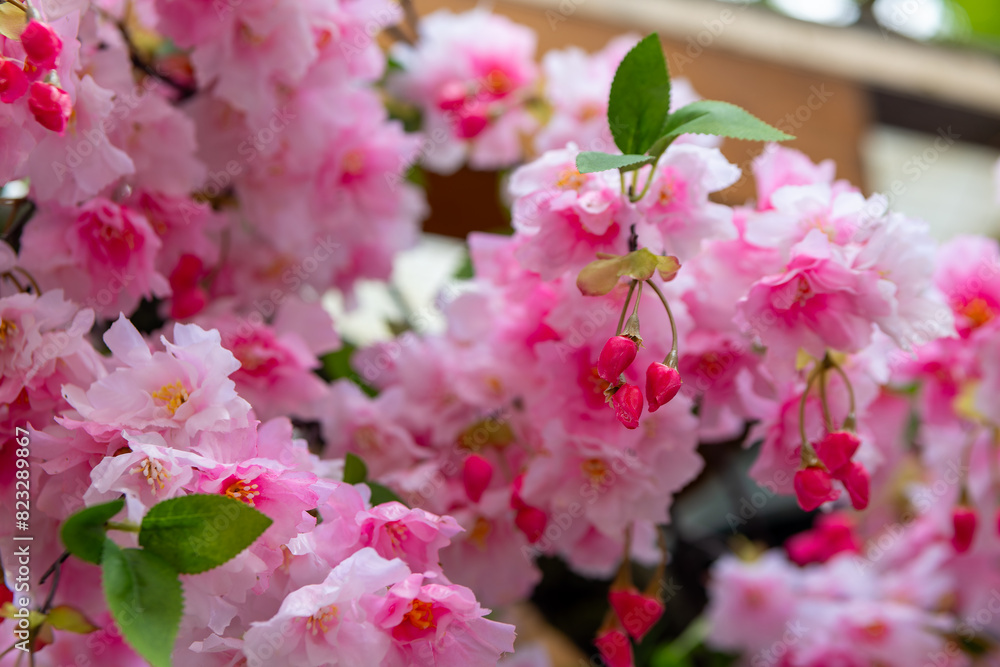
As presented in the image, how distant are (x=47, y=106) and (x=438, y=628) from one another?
434mm

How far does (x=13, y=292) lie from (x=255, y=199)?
0.91 feet

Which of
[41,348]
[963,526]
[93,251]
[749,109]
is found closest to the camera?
[41,348]

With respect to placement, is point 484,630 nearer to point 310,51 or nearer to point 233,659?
point 233,659

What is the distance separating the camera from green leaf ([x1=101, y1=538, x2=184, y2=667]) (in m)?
0.44

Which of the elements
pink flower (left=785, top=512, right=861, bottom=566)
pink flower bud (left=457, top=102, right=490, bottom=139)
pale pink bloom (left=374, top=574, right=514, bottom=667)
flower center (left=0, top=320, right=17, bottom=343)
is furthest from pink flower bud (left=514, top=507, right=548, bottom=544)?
pink flower (left=785, top=512, right=861, bottom=566)

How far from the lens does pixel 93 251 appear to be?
67 centimetres

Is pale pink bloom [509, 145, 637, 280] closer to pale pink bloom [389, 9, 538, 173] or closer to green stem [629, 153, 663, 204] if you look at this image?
green stem [629, 153, 663, 204]

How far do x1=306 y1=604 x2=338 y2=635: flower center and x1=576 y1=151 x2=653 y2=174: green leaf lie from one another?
32 centimetres

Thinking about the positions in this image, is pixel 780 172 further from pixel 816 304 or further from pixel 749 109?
pixel 749 109

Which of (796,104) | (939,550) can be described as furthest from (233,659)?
(796,104)

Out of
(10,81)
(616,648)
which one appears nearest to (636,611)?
(616,648)

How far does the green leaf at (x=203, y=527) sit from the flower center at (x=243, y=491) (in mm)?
35

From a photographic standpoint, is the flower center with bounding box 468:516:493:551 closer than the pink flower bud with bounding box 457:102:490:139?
Yes

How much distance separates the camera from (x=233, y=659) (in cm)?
52
